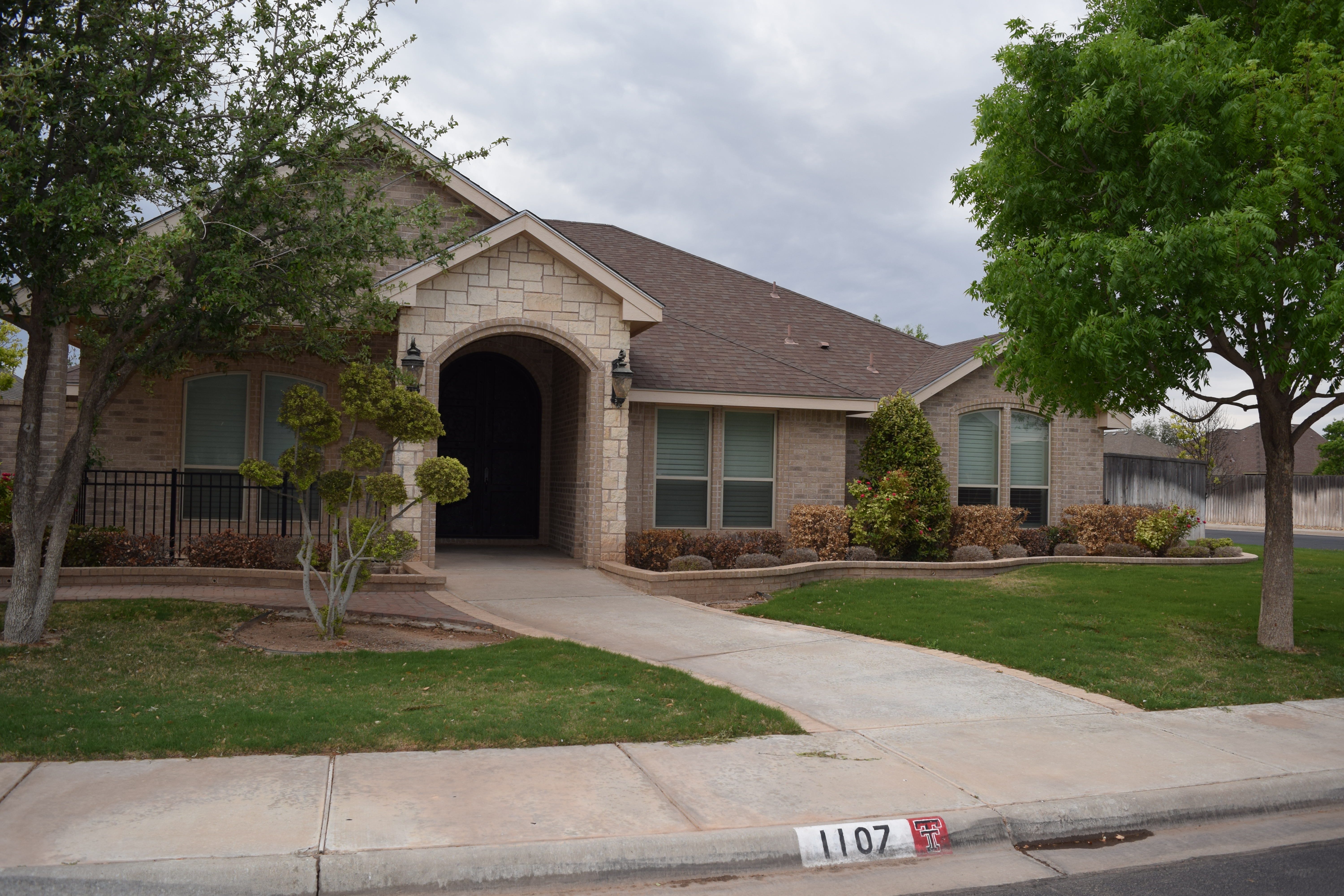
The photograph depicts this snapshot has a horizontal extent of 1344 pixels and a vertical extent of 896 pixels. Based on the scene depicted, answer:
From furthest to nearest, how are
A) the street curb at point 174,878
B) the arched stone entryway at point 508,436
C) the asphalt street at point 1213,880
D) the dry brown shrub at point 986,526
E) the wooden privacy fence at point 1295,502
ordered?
the wooden privacy fence at point 1295,502 < the arched stone entryway at point 508,436 < the dry brown shrub at point 986,526 < the asphalt street at point 1213,880 < the street curb at point 174,878

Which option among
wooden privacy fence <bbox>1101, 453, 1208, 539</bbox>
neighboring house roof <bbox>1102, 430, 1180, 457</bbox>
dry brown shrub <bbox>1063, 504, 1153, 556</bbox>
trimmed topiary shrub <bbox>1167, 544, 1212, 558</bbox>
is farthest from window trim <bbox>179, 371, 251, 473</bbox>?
neighboring house roof <bbox>1102, 430, 1180, 457</bbox>

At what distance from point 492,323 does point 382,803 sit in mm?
10136

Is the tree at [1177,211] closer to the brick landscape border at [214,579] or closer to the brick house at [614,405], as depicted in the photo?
the brick house at [614,405]

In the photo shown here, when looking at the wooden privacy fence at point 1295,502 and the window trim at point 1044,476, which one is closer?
the window trim at point 1044,476

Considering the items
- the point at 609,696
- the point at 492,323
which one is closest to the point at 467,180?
the point at 492,323

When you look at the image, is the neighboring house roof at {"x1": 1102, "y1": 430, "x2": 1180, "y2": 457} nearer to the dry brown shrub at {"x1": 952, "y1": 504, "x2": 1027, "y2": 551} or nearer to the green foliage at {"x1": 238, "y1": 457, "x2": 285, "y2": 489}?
the dry brown shrub at {"x1": 952, "y1": 504, "x2": 1027, "y2": 551}

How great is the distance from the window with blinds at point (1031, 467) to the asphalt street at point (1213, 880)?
14.2 m

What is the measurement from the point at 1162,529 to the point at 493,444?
12501mm

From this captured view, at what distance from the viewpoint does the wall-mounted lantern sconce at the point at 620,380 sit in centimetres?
1469

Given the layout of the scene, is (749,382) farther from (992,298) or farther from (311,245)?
(311,245)

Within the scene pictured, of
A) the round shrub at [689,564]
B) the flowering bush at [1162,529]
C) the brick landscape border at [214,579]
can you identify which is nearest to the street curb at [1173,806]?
the round shrub at [689,564]

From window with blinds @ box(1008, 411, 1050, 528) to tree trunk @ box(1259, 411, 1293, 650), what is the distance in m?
8.34

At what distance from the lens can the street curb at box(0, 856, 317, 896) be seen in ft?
13.8

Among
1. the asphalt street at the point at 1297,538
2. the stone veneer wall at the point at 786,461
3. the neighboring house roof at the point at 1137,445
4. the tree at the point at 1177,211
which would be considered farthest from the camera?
the neighboring house roof at the point at 1137,445
